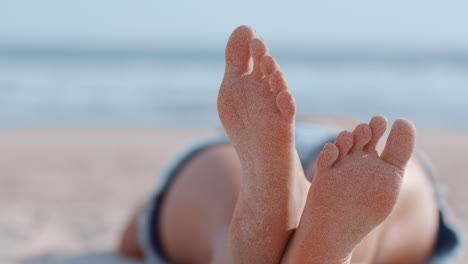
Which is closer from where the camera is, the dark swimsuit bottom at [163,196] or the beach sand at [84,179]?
the dark swimsuit bottom at [163,196]

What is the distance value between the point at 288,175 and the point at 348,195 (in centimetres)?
12

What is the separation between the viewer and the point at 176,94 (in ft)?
25.1

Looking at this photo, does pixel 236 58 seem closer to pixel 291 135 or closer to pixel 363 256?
pixel 291 135

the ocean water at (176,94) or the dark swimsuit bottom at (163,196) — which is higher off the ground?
the dark swimsuit bottom at (163,196)

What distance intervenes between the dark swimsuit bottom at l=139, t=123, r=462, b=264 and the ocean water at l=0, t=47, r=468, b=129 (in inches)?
150

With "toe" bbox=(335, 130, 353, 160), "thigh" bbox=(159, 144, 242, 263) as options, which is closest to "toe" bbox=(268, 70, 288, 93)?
"toe" bbox=(335, 130, 353, 160)

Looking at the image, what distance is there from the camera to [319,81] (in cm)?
1014

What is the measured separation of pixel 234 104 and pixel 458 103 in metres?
6.55

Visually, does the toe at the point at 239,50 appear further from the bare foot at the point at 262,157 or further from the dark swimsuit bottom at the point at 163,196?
the dark swimsuit bottom at the point at 163,196

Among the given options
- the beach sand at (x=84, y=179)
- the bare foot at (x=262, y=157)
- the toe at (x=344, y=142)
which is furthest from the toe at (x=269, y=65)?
the beach sand at (x=84, y=179)

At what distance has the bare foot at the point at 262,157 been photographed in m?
1.11

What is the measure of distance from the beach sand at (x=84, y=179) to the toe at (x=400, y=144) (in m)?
0.84

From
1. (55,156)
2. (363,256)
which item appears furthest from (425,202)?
(55,156)

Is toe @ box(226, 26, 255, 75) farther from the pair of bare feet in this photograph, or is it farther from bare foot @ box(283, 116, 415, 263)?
bare foot @ box(283, 116, 415, 263)
